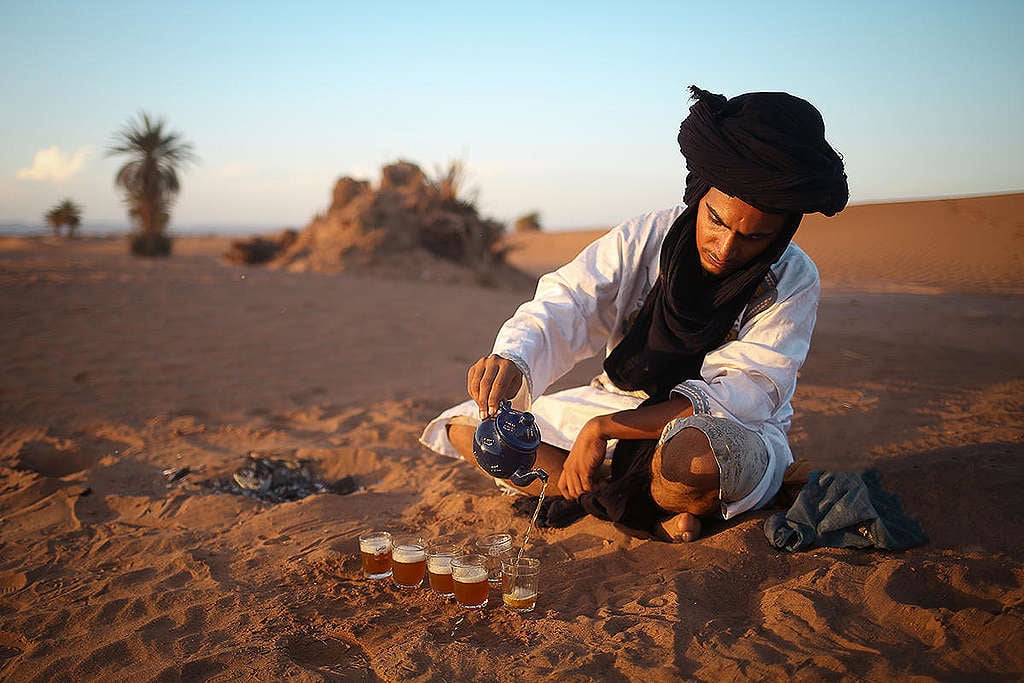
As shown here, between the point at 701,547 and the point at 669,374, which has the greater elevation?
the point at 669,374

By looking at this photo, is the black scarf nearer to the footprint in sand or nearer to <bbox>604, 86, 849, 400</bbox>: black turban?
<bbox>604, 86, 849, 400</bbox>: black turban

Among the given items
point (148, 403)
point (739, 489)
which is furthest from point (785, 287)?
point (148, 403)

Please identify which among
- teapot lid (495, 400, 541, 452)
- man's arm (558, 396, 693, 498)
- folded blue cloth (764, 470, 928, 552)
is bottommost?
folded blue cloth (764, 470, 928, 552)

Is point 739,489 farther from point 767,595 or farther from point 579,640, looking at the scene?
point 579,640

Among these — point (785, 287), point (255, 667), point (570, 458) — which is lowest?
point (255, 667)

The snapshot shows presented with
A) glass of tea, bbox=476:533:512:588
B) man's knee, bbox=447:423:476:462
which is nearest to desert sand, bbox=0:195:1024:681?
glass of tea, bbox=476:533:512:588

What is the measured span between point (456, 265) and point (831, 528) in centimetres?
1182

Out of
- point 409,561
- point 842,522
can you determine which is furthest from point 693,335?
point 409,561

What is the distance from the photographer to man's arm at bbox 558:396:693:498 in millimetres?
2770

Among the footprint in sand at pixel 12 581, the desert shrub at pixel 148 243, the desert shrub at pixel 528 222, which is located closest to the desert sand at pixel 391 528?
the footprint in sand at pixel 12 581

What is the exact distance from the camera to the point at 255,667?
7.42 ft

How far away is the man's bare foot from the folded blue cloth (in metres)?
0.27

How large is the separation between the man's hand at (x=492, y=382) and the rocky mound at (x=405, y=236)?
1083cm

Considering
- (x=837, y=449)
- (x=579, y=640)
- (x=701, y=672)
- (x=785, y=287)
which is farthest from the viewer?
(x=837, y=449)
